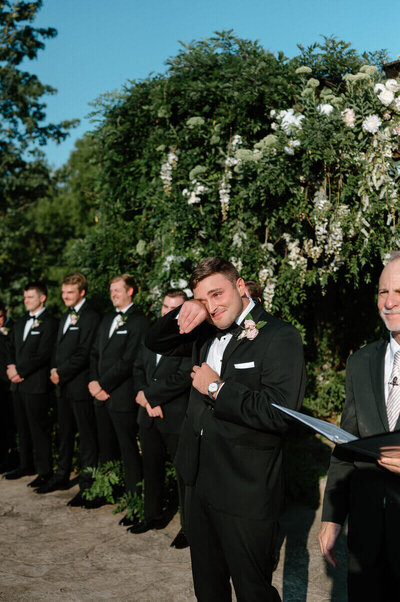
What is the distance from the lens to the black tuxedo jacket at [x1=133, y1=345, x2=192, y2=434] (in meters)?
5.19

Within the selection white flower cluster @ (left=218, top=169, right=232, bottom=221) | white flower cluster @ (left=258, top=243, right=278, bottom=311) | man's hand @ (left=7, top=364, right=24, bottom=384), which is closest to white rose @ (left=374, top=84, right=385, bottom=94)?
white flower cluster @ (left=218, top=169, right=232, bottom=221)

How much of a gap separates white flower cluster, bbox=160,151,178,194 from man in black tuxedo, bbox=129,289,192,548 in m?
1.61

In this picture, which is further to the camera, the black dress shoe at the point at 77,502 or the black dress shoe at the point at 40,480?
the black dress shoe at the point at 40,480

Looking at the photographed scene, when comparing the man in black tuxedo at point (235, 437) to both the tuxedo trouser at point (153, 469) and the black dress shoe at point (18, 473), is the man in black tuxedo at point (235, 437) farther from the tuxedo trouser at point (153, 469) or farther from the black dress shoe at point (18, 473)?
the black dress shoe at point (18, 473)

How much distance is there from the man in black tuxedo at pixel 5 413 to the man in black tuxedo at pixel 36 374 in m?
0.51

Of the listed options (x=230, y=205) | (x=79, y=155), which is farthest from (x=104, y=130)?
(x=79, y=155)

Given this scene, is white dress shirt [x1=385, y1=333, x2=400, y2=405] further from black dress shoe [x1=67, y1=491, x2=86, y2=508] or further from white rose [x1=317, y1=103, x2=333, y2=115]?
black dress shoe [x1=67, y1=491, x2=86, y2=508]

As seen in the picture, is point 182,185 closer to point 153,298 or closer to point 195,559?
point 153,298

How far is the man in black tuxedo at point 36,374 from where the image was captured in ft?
23.1

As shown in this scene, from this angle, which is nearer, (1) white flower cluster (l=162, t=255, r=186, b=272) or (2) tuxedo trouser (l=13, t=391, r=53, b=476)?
(1) white flower cluster (l=162, t=255, r=186, b=272)

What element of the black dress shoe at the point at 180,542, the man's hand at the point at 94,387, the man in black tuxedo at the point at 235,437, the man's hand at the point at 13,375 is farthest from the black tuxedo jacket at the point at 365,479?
the man's hand at the point at 13,375

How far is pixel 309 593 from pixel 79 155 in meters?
38.2

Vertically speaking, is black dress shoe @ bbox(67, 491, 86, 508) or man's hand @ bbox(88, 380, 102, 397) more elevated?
man's hand @ bbox(88, 380, 102, 397)

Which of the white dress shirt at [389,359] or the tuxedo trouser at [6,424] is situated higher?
the white dress shirt at [389,359]
